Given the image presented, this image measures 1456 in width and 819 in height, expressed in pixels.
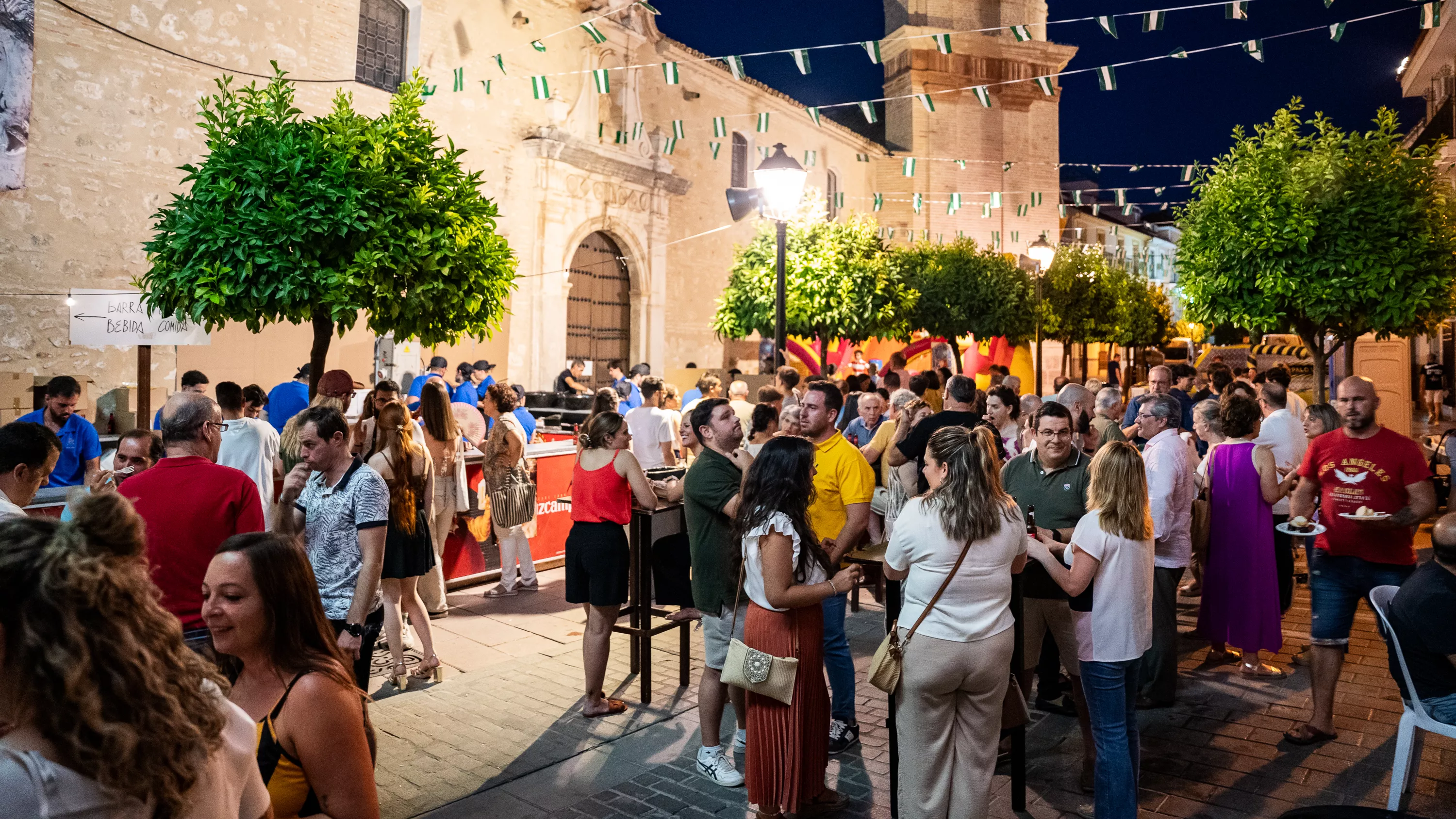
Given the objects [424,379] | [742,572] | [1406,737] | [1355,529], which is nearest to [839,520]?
[742,572]

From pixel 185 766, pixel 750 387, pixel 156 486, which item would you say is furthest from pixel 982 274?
pixel 185 766

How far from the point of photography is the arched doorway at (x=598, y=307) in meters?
19.6

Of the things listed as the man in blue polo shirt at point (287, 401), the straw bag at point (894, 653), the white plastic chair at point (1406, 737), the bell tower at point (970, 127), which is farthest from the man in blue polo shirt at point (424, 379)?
the bell tower at point (970, 127)

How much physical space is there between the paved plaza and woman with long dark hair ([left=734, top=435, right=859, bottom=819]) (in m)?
0.40

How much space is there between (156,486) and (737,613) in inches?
102

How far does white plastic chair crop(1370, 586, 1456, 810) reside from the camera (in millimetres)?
3914

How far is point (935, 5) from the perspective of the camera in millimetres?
36219

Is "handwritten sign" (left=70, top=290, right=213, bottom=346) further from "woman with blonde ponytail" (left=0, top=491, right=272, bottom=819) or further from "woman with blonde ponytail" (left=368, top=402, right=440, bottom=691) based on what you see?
"woman with blonde ponytail" (left=0, top=491, right=272, bottom=819)

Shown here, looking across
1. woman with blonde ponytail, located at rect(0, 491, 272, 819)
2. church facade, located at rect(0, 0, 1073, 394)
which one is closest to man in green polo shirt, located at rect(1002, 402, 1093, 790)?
Answer: woman with blonde ponytail, located at rect(0, 491, 272, 819)

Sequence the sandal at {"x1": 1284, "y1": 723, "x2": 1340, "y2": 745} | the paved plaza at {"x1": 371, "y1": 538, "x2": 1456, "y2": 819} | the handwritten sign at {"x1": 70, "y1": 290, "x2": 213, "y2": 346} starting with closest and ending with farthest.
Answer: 1. the paved plaza at {"x1": 371, "y1": 538, "x2": 1456, "y2": 819}
2. the sandal at {"x1": 1284, "y1": 723, "x2": 1340, "y2": 745}
3. the handwritten sign at {"x1": 70, "y1": 290, "x2": 213, "y2": 346}

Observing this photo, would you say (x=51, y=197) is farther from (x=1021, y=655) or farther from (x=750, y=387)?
(x=1021, y=655)

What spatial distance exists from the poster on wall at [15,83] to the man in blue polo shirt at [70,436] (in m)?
4.91

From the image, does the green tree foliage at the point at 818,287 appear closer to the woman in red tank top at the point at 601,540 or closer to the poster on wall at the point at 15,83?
the poster on wall at the point at 15,83

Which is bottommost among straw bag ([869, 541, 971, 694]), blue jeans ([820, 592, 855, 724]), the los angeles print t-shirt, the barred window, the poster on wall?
blue jeans ([820, 592, 855, 724])
